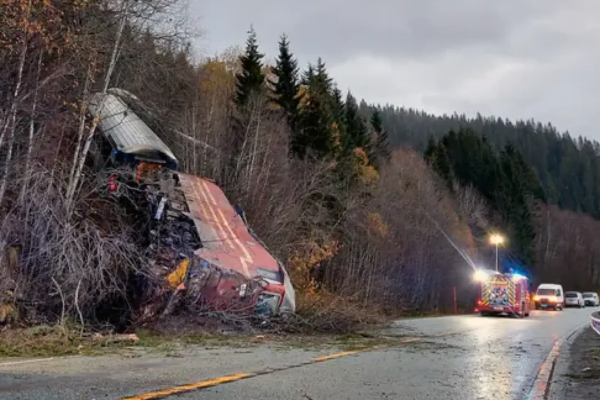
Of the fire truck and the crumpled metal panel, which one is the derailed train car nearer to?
the crumpled metal panel

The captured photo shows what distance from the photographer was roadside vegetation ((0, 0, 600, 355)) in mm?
13273

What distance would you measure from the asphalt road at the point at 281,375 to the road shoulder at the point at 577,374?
0.33 metres

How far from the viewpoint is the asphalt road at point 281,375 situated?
6.80m

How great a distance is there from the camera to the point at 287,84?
125 feet

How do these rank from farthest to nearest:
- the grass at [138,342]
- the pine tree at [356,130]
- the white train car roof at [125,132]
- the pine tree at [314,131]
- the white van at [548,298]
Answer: the pine tree at [356,130] < the white van at [548,298] < the pine tree at [314,131] < the white train car roof at [125,132] < the grass at [138,342]

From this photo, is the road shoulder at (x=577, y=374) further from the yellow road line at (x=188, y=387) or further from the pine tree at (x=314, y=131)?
the pine tree at (x=314, y=131)

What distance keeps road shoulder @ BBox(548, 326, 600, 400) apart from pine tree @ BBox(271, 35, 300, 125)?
A: 80.0ft

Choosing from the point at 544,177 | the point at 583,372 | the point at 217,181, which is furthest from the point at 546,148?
the point at 583,372

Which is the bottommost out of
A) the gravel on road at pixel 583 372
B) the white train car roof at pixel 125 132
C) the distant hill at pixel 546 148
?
the gravel on road at pixel 583 372

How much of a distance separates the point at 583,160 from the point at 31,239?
145706 mm

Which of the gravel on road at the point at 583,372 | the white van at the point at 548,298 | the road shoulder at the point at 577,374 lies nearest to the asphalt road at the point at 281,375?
the road shoulder at the point at 577,374

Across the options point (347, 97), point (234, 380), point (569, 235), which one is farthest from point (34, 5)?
point (569, 235)

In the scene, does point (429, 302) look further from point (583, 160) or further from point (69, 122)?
point (583, 160)

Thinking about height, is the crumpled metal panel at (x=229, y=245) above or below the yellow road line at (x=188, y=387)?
above
